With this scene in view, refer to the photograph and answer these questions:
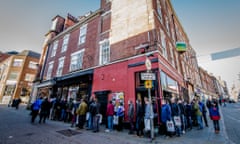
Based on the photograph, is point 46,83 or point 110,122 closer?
point 110,122

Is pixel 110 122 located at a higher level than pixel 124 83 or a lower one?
lower

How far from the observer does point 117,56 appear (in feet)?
32.7

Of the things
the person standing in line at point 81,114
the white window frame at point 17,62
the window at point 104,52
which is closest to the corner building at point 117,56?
the window at point 104,52

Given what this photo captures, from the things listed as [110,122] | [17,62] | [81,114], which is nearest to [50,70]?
[81,114]

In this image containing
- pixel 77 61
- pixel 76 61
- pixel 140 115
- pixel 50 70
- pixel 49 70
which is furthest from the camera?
pixel 49 70

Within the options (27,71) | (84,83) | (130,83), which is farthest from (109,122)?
(27,71)

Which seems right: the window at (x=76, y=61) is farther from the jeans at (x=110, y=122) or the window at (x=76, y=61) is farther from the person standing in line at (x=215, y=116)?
the person standing in line at (x=215, y=116)

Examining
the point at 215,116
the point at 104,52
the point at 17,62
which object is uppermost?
A: the point at 17,62

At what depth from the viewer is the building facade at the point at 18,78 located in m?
28.6

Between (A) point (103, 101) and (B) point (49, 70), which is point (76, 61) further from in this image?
(A) point (103, 101)

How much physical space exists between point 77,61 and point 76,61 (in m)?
0.21

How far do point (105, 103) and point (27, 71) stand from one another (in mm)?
34653

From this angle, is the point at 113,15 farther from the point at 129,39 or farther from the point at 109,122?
the point at 109,122

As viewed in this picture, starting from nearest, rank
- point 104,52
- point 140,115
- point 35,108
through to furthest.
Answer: point 140,115 < point 35,108 < point 104,52
